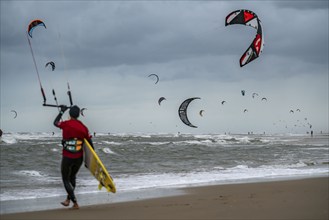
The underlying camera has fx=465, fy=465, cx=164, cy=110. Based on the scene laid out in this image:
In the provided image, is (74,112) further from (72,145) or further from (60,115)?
(72,145)

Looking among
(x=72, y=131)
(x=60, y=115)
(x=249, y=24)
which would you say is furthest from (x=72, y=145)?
(x=249, y=24)

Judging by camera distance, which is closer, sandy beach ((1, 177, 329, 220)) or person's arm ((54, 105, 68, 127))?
Result: sandy beach ((1, 177, 329, 220))

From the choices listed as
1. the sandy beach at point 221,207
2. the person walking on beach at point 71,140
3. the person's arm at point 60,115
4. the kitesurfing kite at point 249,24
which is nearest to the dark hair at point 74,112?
the person walking on beach at point 71,140

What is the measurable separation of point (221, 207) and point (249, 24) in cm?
635

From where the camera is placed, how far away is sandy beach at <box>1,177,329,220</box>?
6492 millimetres

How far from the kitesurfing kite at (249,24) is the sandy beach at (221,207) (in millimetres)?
3339

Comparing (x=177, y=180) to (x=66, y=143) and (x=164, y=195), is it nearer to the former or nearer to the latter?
(x=164, y=195)

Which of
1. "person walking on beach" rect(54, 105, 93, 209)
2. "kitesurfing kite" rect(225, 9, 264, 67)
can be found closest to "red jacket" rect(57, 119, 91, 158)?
"person walking on beach" rect(54, 105, 93, 209)

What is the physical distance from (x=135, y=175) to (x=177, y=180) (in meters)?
2.11

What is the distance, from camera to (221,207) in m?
7.28

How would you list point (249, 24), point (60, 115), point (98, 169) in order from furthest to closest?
1. point (249, 24)
2. point (98, 169)
3. point (60, 115)

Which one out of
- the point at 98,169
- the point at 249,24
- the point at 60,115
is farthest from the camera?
the point at 249,24

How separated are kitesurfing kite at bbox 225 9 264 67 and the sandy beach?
3.34 metres

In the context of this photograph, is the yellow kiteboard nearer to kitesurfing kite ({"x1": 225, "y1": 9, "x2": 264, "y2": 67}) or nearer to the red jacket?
the red jacket
